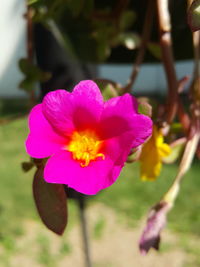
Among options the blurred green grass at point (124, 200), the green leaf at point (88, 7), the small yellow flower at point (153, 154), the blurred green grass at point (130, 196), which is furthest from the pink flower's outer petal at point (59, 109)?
the blurred green grass at point (130, 196)

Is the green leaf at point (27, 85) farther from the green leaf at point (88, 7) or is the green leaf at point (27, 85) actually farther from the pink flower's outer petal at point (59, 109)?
the pink flower's outer petal at point (59, 109)

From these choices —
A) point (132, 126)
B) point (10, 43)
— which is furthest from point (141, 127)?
point (10, 43)

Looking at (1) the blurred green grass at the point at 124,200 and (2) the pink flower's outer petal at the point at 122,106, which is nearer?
(2) the pink flower's outer petal at the point at 122,106

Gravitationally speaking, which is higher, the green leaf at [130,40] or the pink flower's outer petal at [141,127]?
the pink flower's outer petal at [141,127]

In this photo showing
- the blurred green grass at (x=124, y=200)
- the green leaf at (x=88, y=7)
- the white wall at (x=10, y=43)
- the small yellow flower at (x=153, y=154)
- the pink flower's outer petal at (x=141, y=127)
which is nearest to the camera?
the pink flower's outer petal at (x=141, y=127)

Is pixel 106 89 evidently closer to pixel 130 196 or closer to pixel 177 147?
pixel 177 147

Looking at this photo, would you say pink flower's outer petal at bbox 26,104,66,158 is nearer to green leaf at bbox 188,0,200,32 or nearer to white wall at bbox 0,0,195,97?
green leaf at bbox 188,0,200,32

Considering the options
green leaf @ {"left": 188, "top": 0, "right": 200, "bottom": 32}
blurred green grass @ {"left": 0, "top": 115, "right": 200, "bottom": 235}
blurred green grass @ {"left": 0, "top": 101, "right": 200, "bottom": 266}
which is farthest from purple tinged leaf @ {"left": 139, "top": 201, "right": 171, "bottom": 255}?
blurred green grass @ {"left": 0, "top": 115, "right": 200, "bottom": 235}
